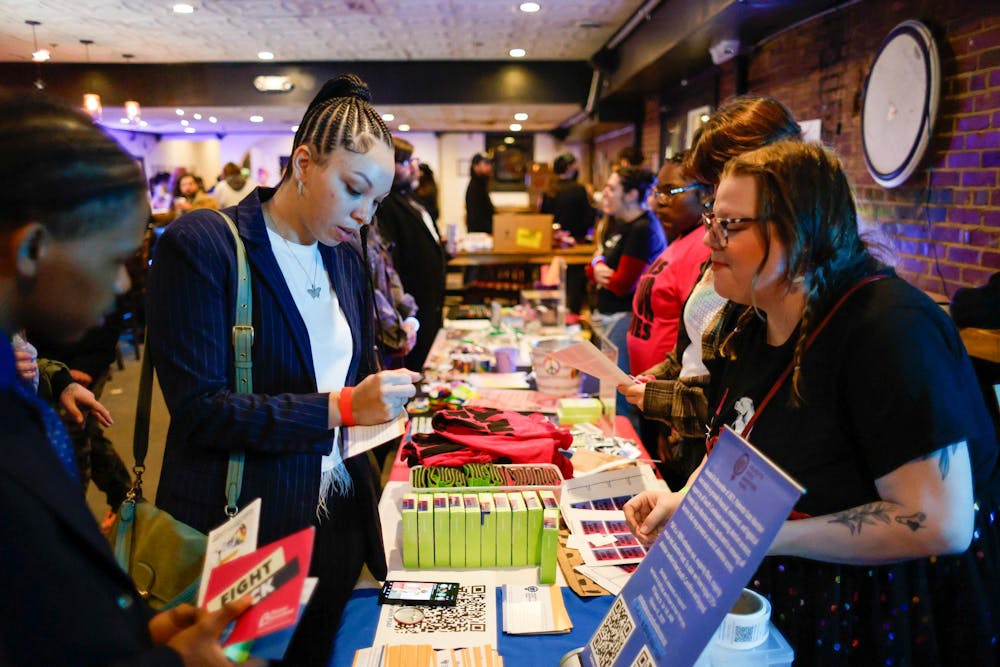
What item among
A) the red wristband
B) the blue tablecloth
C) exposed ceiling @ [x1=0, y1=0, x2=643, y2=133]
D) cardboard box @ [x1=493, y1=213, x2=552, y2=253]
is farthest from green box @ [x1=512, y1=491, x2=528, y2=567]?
exposed ceiling @ [x1=0, y1=0, x2=643, y2=133]

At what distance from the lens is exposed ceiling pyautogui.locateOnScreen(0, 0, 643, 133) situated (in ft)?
20.1

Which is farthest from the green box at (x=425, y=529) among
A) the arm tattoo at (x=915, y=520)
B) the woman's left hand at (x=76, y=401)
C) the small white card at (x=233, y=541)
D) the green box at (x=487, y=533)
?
the woman's left hand at (x=76, y=401)

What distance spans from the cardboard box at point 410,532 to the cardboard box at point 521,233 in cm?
470

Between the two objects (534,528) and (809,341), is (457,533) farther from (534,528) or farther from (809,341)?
(809,341)

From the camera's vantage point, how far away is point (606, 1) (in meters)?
5.99

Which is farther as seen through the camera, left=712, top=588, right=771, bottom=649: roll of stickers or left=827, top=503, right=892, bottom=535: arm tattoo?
left=827, top=503, right=892, bottom=535: arm tattoo

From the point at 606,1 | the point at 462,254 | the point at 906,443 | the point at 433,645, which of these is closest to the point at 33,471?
Answer: the point at 433,645

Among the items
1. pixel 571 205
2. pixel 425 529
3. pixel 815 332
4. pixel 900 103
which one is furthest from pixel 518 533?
pixel 571 205

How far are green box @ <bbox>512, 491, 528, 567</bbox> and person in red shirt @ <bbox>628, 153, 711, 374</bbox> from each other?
1.30m

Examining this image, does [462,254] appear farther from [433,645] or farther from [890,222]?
[433,645]

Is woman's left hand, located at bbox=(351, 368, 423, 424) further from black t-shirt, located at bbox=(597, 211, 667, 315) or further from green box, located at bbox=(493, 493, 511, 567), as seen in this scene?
black t-shirt, located at bbox=(597, 211, 667, 315)

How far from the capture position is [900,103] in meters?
3.32

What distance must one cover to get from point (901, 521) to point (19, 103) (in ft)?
4.07

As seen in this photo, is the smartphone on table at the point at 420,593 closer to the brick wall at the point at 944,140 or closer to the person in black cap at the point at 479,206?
the brick wall at the point at 944,140
